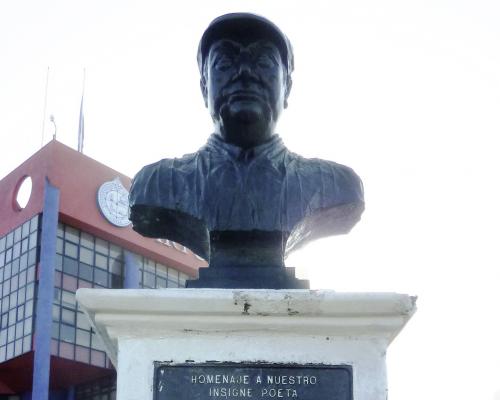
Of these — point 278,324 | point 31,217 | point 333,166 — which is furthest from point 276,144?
point 31,217

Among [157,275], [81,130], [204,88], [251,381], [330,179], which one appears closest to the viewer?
[251,381]

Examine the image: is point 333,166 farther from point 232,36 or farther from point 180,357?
point 180,357

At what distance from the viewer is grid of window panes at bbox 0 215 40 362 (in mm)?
26547

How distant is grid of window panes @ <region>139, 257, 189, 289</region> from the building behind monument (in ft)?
0.20

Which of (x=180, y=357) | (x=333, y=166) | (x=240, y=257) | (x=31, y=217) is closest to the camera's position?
(x=180, y=357)

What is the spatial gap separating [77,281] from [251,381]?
81.7 ft

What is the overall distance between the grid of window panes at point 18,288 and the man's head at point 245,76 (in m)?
23.0

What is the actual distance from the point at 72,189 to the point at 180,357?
24.9 m

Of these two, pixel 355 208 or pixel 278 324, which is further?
pixel 355 208

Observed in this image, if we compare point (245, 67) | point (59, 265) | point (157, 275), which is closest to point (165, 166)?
point (245, 67)

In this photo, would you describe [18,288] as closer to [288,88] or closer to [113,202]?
[113,202]

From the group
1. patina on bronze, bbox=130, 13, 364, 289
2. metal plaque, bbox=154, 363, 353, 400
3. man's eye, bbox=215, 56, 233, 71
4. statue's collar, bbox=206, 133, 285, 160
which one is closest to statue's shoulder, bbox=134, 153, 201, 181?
patina on bronze, bbox=130, 13, 364, 289

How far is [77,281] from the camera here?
2780 cm

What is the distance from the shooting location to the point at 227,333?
3.64 metres
